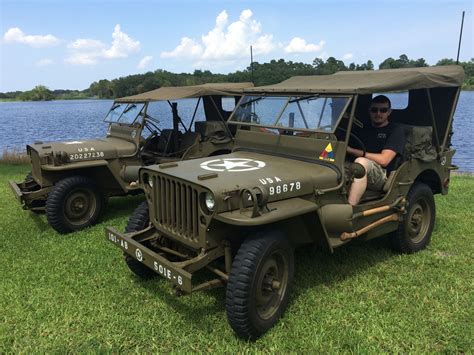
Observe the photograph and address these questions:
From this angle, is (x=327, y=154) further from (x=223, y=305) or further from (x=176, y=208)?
(x=223, y=305)

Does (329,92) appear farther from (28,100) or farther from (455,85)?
(28,100)

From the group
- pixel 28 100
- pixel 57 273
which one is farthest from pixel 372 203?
pixel 28 100

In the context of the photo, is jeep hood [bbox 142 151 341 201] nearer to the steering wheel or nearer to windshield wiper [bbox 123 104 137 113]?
the steering wheel

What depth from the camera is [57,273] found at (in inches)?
191

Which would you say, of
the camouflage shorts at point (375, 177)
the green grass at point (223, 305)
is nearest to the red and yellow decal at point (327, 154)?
the camouflage shorts at point (375, 177)

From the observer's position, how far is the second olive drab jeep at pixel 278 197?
3410 mm

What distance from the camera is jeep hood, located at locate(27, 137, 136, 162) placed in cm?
658

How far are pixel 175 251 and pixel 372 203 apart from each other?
218 cm

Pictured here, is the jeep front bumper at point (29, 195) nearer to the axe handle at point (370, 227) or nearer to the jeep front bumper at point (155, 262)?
the jeep front bumper at point (155, 262)

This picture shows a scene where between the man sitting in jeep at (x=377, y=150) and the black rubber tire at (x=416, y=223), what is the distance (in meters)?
0.51

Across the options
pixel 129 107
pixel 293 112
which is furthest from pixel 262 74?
pixel 293 112

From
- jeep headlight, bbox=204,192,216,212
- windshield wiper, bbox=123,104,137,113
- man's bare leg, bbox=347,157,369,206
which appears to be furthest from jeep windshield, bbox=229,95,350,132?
windshield wiper, bbox=123,104,137,113

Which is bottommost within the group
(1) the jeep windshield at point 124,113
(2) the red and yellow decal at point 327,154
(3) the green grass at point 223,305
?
(3) the green grass at point 223,305

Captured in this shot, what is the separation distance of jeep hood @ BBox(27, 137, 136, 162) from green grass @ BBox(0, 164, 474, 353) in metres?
1.55
